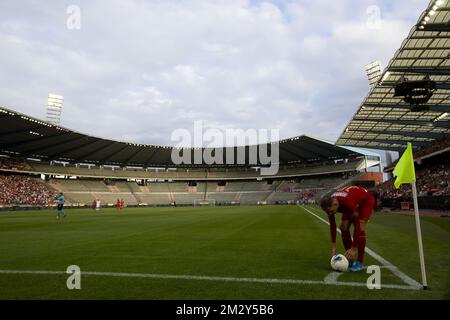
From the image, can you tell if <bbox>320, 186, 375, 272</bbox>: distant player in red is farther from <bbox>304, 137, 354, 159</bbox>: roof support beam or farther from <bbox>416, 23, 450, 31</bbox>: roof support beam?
<bbox>304, 137, 354, 159</bbox>: roof support beam

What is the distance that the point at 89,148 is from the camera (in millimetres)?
72500

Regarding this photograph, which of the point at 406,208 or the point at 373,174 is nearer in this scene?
the point at 406,208

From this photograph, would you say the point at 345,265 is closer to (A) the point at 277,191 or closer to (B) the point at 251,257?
(B) the point at 251,257

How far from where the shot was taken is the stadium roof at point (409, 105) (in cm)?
2081

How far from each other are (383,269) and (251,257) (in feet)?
8.99

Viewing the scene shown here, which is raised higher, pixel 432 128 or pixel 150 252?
pixel 432 128

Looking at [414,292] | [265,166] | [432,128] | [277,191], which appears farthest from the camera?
[265,166]

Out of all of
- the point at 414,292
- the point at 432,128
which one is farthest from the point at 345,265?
the point at 432,128

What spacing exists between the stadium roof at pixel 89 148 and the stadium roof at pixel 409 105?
20.2 meters

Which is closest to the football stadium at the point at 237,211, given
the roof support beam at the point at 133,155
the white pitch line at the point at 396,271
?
the white pitch line at the point at 396,271

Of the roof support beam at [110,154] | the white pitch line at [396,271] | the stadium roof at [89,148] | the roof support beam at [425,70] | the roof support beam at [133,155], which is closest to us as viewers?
the white pitch line at [396,271]

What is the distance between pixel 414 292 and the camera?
4680 mm

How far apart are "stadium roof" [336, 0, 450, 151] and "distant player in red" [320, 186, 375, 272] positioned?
17386 millimetres

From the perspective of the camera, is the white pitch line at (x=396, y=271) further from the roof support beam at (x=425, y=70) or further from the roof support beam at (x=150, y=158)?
the roof support beam at (x=150, y=158)
